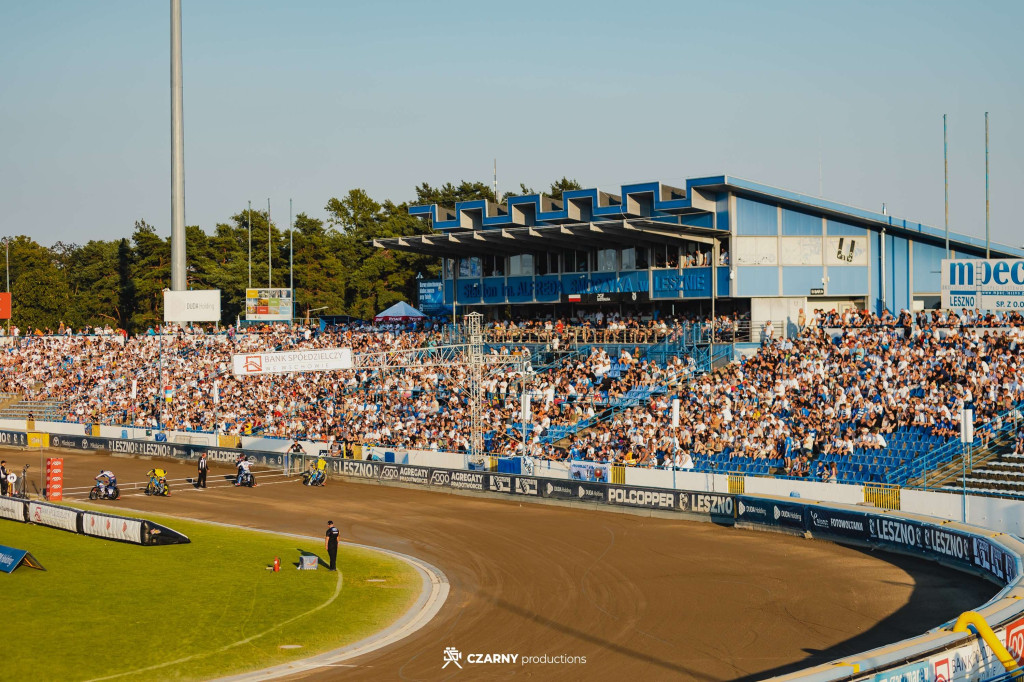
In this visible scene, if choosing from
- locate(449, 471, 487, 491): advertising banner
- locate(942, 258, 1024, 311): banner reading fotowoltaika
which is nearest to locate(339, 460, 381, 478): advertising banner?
locate(449, 471, 487, 491): advertising banner

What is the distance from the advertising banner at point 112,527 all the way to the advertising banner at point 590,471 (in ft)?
52.0

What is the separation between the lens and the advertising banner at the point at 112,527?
2881 centimetres

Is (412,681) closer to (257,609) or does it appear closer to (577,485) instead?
(257,609)

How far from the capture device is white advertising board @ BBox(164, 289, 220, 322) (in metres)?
66.8

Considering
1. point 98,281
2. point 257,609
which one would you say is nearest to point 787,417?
point 257,609

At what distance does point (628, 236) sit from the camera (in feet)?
154

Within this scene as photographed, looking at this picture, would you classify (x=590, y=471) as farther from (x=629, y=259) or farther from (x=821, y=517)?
(x=629, y=259)

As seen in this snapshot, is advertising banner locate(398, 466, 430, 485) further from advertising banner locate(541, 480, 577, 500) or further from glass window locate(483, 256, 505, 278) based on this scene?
glass window locate(483, 256, 505, 278)

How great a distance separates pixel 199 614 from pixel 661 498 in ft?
55.1

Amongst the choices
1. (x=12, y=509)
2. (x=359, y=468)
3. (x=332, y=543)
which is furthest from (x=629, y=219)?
(x=12, y=509)

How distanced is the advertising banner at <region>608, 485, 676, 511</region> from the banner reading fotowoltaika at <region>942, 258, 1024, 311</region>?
14.9 meters

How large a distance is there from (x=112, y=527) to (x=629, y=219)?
2827 cm

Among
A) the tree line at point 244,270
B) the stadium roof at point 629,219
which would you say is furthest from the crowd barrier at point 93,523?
the tree line at point 244,270

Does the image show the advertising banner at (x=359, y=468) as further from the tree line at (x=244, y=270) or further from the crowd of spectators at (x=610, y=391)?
the tree line at (x=244, y=270)
